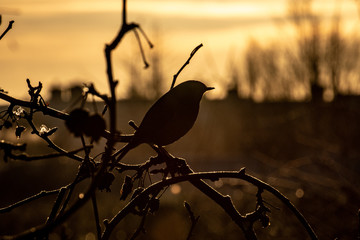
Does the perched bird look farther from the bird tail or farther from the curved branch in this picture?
the curved branch

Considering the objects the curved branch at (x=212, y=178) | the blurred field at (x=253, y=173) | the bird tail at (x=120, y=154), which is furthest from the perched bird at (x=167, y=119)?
the blurred field at (x=253, y=173)

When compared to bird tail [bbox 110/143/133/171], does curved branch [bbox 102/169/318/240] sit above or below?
below

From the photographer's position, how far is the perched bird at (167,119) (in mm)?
1362

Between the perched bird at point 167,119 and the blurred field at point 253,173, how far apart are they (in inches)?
11.5

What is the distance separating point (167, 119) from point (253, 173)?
5940mm

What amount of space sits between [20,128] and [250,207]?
795 cm

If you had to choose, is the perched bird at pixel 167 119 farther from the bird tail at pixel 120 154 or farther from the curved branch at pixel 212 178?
the curved branch at pixel 212 178

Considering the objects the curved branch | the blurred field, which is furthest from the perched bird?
the blurred field

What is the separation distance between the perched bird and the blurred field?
11.5 inches

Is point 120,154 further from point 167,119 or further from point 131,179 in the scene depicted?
point 167,119

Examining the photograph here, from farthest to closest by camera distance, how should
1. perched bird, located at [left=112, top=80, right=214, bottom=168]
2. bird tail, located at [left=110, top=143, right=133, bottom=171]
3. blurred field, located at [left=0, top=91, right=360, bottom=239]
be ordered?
blurred field, located at [left=0, top=91, right=360, bottom=239] < perched bird, located at [left=112, top=80, right=214, bottom=168] < bird tail, located at [left=110, top=143, right=133, bottom=171]

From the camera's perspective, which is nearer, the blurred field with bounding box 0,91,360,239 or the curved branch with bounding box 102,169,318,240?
the curved branch with bounding box 102,169,318,240

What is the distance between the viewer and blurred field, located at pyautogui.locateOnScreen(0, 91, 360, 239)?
14.6ft

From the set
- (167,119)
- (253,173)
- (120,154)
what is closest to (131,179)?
(120,154)
